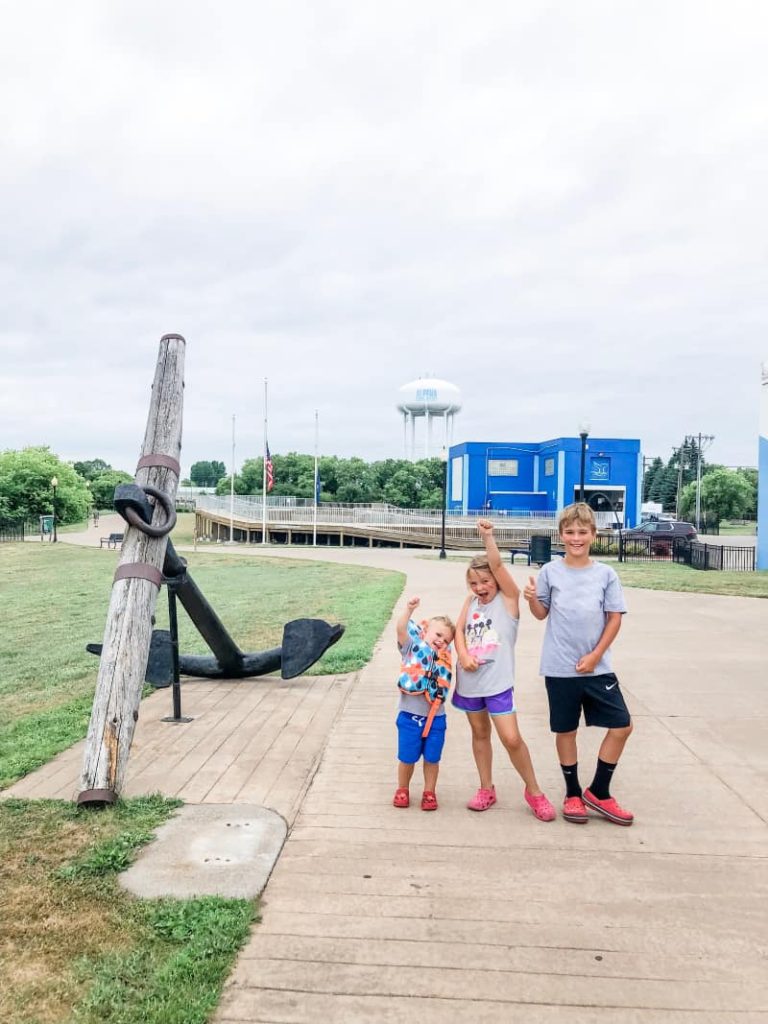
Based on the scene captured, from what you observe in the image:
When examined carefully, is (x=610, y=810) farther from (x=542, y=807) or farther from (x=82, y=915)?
(x=82, y=915)

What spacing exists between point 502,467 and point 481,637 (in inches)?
2014

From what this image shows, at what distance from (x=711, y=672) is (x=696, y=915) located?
17.1 feet

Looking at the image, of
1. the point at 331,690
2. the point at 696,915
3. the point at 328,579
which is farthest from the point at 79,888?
the point at 328,579

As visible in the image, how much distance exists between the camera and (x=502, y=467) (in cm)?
5447

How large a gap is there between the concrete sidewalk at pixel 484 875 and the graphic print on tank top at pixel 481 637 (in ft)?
2.60

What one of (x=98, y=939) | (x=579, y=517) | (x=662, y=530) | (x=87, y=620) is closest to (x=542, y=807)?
(x=579, y=517)

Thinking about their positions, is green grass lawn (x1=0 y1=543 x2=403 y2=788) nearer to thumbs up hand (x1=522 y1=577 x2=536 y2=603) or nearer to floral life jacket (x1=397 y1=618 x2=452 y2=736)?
floral life jacket (x1=397 y1=618 x2=452 y2=736)

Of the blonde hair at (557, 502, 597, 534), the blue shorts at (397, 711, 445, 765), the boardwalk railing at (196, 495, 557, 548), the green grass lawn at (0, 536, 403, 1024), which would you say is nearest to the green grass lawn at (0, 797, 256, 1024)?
the green grass lawn at (0, 536, 403, 1024)

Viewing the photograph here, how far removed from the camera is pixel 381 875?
332cm

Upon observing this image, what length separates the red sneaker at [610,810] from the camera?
3.90 meters

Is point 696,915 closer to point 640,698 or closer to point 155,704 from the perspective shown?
point 640,698

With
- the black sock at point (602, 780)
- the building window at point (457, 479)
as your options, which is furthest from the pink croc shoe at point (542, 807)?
the building window at point (457, 479)

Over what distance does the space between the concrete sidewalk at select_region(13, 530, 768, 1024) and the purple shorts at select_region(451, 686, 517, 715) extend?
0.52m

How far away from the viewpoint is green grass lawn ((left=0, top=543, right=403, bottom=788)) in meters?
6.02
